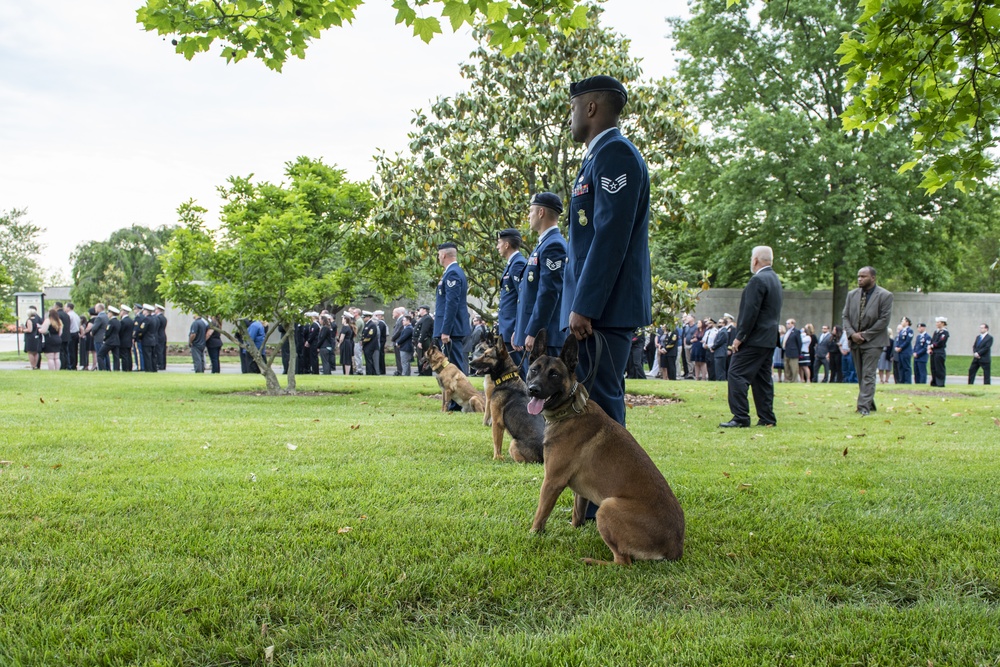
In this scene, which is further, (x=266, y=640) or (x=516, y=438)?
(x=516, y=438)

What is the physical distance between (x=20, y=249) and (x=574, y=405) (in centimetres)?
8233

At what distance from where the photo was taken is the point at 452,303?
1058 cm

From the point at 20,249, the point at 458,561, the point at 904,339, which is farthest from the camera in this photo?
the point at 20,249

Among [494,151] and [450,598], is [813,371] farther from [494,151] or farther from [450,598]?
[450,598]

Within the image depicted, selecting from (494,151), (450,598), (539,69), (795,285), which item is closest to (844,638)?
(450,598)

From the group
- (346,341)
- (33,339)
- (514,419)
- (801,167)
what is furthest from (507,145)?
(801,167)

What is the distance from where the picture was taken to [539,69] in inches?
503

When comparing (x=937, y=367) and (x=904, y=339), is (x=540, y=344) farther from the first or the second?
(x=904, y=339)

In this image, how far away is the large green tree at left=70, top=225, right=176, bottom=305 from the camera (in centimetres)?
4078

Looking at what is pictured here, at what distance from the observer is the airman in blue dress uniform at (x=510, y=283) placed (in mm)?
8164

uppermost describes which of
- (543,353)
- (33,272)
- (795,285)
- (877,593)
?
(33,272)

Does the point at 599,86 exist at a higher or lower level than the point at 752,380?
higher

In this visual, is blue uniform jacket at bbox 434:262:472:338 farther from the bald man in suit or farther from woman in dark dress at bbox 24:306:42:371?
woman in dark dress at bbox 24:306:42:371

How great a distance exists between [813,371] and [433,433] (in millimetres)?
21131
